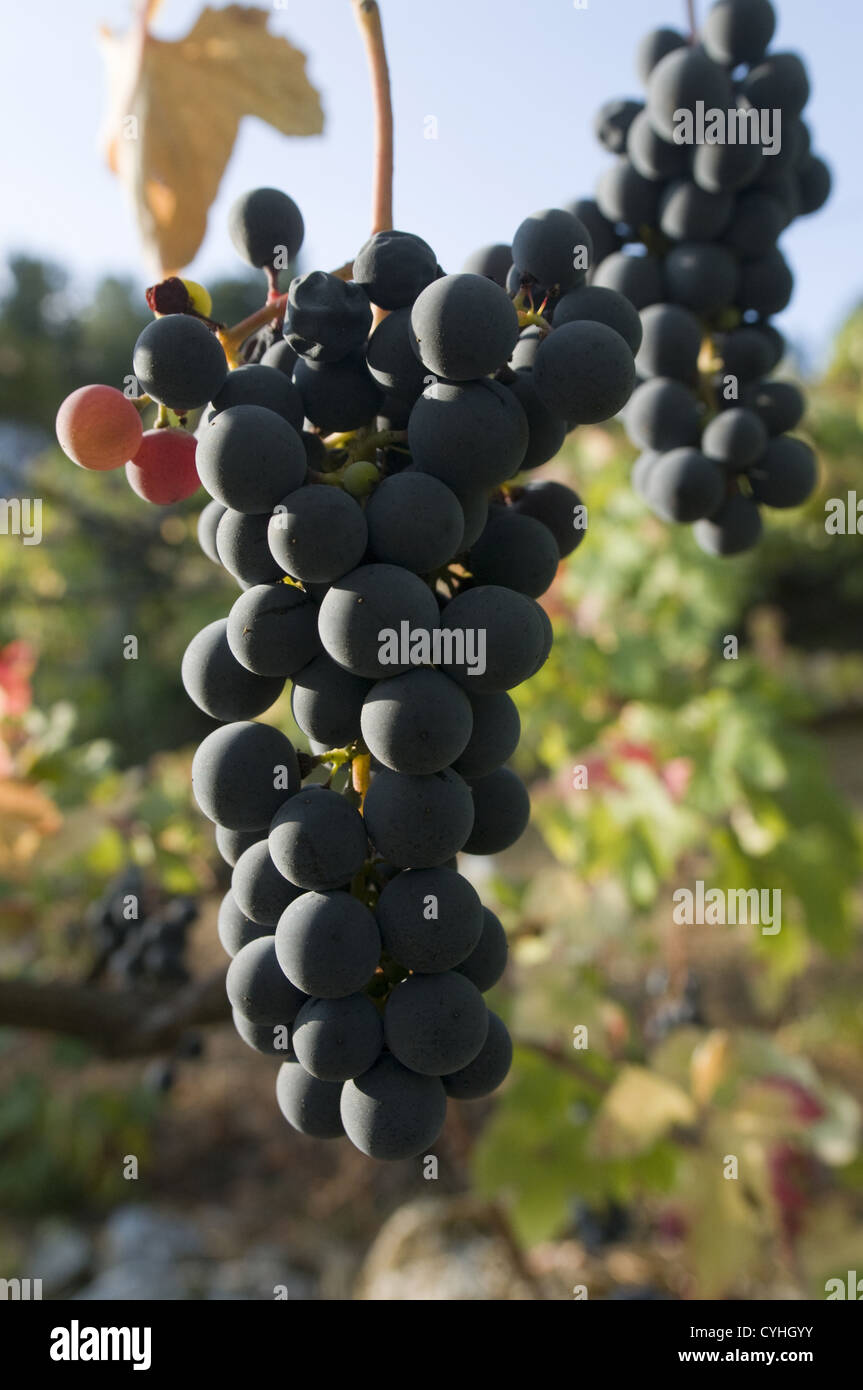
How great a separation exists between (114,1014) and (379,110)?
932 mm

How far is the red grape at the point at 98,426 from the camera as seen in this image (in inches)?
17.0

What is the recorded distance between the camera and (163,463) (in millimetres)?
467

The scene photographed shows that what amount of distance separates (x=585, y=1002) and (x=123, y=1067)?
2.34m

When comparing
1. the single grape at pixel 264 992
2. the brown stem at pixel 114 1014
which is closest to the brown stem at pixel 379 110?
the single grape at pixel 264 992

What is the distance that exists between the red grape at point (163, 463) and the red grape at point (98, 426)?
2 cm

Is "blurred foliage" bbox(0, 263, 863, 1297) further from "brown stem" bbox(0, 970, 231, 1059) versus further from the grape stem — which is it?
the grape stem

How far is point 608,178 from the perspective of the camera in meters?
0.73
